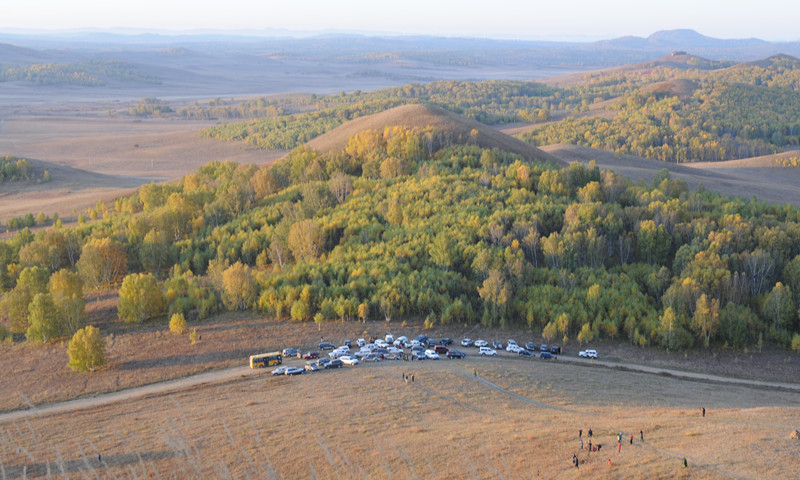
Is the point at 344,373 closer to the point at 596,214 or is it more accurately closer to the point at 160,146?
the point at 596,214

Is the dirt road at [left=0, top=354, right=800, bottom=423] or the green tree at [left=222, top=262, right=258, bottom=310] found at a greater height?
the green tree at [left=222, top=262, right=258, bottom=310]

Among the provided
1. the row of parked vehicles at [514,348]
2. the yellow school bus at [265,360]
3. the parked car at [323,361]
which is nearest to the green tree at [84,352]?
the yellow school bus at [265,360]

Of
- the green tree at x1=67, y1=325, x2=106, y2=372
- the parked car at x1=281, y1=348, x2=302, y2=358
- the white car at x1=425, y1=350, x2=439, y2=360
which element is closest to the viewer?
the green tree at x1=67, y1=325, x2=106, y2=372

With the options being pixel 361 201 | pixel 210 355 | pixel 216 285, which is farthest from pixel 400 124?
pixel 210 355

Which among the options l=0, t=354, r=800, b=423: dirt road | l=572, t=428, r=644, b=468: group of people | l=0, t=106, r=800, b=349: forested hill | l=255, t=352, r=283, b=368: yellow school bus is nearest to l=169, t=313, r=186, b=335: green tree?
l=0, t=106, r=800, b=349: forested hill

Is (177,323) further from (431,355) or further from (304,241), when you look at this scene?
(431,355)

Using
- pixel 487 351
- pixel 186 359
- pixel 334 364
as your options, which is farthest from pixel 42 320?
pixel 487 351

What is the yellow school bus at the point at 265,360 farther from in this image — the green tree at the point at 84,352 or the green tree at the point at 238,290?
the green tree at the point at 238,290

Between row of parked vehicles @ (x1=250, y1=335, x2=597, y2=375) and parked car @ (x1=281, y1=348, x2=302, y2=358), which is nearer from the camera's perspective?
row of parked vehicles @ (x1=250, y1=335, x2=597, y2=375)

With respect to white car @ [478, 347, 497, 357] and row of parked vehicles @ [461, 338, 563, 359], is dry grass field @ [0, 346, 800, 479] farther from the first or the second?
row of parked vehicles @ [461, 338, 563, 359]
